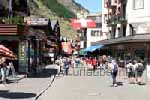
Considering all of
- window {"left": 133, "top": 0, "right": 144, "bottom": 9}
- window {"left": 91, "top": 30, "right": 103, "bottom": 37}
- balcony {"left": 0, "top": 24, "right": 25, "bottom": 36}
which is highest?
window {"left": 91, "top": 30, "right": 103, "bottom": 37}

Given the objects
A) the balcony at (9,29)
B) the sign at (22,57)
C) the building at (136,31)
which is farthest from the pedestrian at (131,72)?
the sign at (22,57)

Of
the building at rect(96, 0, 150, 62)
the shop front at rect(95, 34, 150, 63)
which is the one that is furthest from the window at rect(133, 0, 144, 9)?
the shop front at rect(95, 34, 150, 63)

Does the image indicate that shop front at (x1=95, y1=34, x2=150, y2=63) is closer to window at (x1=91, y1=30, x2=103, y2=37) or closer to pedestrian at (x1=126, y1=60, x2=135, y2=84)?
pedestrian at (x1=126, y1=60, x2=135, y2=84)

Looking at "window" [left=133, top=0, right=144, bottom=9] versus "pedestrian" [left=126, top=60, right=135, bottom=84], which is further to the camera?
"window" [left=133, top=0, right=144, bottom=9]

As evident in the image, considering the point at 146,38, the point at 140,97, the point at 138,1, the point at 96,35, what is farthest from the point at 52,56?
the point at 140,97

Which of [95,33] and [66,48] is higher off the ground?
[95,33]

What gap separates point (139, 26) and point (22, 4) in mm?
15876

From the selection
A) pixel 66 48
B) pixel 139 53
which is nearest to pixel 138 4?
pixel 139 53

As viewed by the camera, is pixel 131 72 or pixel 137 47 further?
pixel 137 47

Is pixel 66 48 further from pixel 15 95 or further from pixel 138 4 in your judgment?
pixel 15 95

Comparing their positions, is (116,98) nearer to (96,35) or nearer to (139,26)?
(139,26)

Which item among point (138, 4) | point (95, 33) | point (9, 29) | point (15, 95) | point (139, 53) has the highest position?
point (95, 33)

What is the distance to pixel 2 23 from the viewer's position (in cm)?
4412

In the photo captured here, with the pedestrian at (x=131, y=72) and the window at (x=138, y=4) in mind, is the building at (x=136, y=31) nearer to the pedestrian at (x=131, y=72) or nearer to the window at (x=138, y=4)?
the window at (x=138, y=4)
